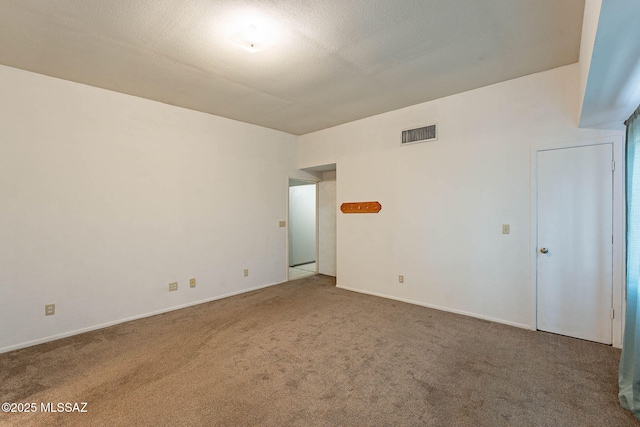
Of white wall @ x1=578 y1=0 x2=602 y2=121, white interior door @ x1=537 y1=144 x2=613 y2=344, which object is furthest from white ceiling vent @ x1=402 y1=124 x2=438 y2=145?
white wall @ x1=578 y1=0 x2=602 y2=121

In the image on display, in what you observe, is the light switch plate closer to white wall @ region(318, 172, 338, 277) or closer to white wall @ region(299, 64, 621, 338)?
white wall @ region(299, 64, 621, 338)

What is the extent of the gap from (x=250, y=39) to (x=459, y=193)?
3006mm

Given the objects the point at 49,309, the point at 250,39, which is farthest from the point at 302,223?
the point at 250,39

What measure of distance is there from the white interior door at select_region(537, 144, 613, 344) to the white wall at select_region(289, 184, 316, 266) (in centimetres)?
513

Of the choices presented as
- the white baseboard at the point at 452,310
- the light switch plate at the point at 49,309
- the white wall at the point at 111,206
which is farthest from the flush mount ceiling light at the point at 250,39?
the white baseboard at the point at 452,310

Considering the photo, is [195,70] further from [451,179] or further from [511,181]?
[511,181]

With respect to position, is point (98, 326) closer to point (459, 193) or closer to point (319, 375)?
point (319, 375)

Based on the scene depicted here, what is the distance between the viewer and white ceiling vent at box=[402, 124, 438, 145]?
12.8 ft

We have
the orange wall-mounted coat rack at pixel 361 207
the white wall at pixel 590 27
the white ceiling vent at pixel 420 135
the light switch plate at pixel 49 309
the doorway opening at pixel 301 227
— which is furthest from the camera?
the doorway opening at pixel 301 227

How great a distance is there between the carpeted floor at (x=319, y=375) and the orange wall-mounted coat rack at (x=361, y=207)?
5.57 feet

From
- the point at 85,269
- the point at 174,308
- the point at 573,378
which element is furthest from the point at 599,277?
the point at 85,269

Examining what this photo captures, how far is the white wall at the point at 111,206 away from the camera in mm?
2906

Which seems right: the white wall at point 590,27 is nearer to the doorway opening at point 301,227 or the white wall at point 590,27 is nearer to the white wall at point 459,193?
the white wall at point 459,193

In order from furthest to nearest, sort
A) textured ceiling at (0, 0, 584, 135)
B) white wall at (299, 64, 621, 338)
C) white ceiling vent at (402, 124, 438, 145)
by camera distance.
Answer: white ceiling vent at (402, 124, 438, 145) → white wall at (299, 64, 621, 338) → textured ceiling at (0, 0, 584, 135)
